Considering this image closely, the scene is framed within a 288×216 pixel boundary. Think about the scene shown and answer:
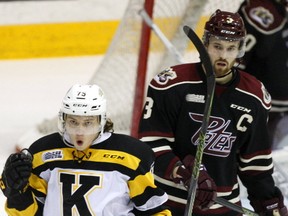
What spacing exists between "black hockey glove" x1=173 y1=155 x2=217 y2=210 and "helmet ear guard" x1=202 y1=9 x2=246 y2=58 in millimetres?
348

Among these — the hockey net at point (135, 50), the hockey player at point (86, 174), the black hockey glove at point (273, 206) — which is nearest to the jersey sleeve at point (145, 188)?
the hockey player at point (86, 174)

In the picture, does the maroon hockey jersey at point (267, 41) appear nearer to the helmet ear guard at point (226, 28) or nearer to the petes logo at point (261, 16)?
the petes logo at point (261, 16)

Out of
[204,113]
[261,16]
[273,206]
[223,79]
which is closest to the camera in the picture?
[204,113]

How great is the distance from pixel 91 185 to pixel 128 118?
7.83 ft

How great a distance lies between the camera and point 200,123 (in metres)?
2.46

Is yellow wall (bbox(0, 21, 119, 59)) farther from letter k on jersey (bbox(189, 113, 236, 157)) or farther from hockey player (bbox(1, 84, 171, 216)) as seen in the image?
hockey player (bbox(1, 84, 171, 216))

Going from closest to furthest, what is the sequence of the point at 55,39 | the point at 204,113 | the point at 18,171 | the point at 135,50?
the point at 18,171, the point at 204,113, the point at 135,50, the point at 55,39

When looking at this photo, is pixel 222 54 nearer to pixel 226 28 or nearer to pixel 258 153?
pixel 226 28

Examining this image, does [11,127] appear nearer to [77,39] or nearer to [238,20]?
[77,39]

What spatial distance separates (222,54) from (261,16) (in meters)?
1.01

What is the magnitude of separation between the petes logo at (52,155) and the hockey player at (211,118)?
0.40 meters

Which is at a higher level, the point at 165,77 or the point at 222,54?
the point at 222,54

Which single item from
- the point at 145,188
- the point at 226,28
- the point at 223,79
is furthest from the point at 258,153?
the point at 145,188

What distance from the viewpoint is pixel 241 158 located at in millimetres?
2564
